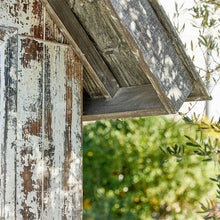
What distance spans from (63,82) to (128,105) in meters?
0.41

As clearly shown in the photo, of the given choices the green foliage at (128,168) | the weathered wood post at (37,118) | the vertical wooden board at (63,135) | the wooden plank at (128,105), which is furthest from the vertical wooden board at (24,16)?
the green foliage at (128,168)

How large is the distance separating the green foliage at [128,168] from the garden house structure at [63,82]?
5.72 m

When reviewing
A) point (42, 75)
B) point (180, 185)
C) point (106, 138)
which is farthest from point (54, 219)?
point (180, 185)

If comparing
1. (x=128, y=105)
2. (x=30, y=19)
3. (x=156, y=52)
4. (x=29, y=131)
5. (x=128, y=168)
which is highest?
(x=128, y=168)

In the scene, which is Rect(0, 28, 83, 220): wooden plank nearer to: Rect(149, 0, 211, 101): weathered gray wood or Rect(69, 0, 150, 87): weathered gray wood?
Rect(69, 0, 150, 87): weathered gray wood

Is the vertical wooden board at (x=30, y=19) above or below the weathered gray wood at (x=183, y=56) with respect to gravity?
above

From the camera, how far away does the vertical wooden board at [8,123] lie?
2.33m

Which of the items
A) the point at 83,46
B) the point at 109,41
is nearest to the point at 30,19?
the point at 83,46

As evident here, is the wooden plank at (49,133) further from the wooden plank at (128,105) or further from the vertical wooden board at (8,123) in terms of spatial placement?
the wooden plank at (128,105)

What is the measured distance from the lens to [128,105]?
275 centimetres

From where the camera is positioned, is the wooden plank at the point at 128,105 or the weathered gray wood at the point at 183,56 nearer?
the weathered gray wood at the point at 183,56

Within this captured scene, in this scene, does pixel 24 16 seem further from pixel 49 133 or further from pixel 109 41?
pixel 49 133

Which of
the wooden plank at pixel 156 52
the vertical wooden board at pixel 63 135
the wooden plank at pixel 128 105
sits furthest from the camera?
the wooden plank at pixel 128 105

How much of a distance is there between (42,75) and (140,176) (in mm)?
6288
